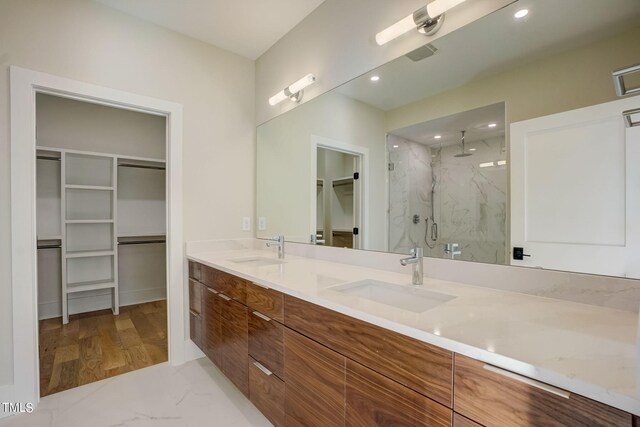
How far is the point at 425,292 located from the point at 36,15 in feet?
8.80

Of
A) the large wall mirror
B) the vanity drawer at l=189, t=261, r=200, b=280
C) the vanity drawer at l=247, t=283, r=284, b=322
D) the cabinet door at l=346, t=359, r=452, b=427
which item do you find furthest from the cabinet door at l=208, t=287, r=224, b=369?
the cabinet door at l=346, t=359, r=452, b=427

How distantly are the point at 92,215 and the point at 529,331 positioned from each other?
4.24 metres

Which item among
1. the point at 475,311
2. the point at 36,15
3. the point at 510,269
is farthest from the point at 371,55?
the point at 36,15

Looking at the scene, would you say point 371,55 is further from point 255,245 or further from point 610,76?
point 255,245

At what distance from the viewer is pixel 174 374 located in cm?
211

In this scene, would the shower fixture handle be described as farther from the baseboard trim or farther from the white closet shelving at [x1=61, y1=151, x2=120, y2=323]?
the baseboard trim

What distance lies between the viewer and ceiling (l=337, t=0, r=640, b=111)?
97 cm

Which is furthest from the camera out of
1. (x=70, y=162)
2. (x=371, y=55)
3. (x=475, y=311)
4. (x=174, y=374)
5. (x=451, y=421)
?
(x=70, y=162)

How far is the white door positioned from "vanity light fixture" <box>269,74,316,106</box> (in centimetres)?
134

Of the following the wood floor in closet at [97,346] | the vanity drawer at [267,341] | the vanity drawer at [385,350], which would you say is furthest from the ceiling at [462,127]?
the wood floor in closet at [97,346]

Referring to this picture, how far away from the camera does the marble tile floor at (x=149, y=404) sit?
162cm

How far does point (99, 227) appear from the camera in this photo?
350cm

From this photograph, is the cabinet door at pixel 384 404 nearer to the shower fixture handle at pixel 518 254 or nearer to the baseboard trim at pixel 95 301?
the shower fixture handle at pixel 518 254

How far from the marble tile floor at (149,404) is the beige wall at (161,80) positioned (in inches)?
12.8
